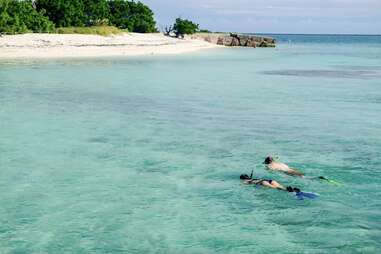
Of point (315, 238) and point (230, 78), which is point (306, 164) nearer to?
point (315, 238)

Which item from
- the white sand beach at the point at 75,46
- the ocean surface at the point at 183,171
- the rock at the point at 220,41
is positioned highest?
the rock at the point at 220,41

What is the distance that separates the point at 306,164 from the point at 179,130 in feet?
20.9

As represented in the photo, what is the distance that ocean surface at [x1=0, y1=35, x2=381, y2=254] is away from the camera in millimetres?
10969

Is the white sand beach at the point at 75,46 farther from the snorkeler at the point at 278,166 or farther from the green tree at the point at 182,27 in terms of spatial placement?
the snorkeler at the point at 278,166

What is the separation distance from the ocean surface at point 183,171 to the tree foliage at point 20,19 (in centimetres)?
4328

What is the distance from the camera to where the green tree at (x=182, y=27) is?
120 m

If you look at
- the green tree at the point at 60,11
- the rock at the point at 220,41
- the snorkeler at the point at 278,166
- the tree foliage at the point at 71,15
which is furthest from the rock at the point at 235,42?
the snorkeler at the point at 278,166

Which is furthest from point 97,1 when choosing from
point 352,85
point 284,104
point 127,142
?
point 127,142

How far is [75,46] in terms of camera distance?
233 ft

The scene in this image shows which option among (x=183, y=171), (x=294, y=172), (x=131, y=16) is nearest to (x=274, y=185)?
(x=294, y=172)

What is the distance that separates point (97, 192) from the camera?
44.9ft

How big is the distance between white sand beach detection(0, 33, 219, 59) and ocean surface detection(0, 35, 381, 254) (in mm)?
33640

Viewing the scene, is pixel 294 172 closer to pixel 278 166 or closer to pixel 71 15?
pixel 278 166

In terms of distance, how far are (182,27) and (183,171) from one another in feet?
352
